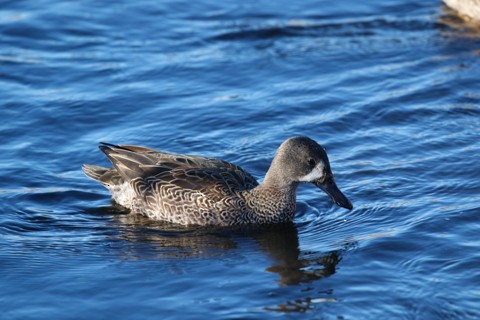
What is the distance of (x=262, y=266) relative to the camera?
33.3 feet

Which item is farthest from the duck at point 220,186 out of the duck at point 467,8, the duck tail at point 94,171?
the duck at point 467,8

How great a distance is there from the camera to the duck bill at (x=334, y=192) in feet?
36.1

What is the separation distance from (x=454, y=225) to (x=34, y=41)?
876 cm

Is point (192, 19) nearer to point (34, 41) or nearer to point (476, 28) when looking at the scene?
point (34, 41)

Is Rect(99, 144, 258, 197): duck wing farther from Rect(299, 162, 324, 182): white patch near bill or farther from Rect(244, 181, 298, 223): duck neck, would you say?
Rect(299, 162, 324, 182): white patch near bill

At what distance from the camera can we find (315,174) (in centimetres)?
1107

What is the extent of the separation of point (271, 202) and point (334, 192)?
27.2 inches

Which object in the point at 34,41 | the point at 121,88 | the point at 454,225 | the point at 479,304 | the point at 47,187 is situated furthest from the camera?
the point at 34,41

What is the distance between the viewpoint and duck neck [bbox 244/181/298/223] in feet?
36.8

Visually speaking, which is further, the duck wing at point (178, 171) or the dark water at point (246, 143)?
the duck wing at point (178, 171)

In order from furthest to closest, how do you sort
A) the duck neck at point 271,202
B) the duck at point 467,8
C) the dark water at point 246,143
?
the duck at point 467,8 → the duck neck at point 271,202 → the dark water at point 246,143

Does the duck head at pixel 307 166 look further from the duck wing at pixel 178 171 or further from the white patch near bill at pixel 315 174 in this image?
the duck wing at pixel 178 171

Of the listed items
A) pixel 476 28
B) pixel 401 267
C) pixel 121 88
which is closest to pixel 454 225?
pixel 401 267

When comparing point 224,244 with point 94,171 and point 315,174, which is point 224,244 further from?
point 94,171
